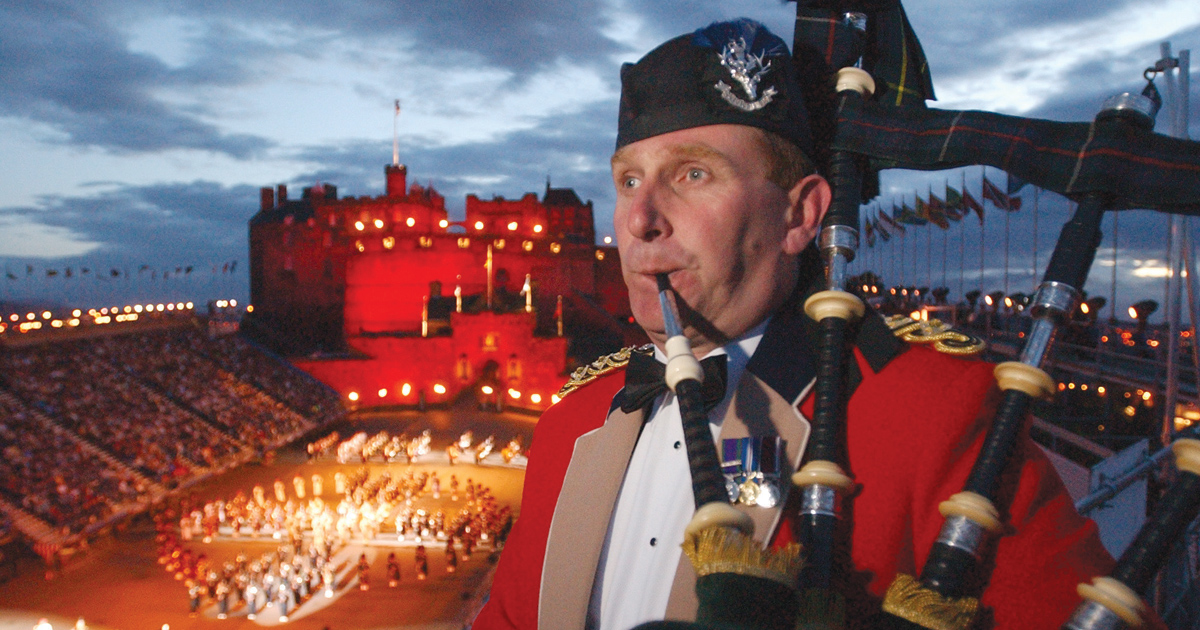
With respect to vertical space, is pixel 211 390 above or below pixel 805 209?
below

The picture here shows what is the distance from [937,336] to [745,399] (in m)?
0.57

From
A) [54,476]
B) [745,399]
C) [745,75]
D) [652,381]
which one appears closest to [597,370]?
[652,381]

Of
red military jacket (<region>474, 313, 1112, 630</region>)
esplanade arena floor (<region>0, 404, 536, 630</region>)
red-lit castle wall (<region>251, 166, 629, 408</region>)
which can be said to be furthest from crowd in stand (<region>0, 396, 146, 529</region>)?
red military jacket (<region>474, 313, 1112, 630</region>)

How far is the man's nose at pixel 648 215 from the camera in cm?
192

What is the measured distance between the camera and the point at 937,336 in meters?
1.90

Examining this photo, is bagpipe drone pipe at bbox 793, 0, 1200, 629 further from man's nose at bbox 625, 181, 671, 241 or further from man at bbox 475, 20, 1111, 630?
man's nose at bbox 625, 181, 671, 241

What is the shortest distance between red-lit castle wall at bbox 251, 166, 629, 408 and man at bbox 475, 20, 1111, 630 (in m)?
33.5

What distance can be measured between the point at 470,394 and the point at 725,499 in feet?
127

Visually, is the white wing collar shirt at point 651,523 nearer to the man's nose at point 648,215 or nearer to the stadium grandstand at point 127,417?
the man's nose at point 648,215

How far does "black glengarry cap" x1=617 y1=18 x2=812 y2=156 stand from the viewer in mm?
1877

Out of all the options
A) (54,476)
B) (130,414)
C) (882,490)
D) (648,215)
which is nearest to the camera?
(882,490)

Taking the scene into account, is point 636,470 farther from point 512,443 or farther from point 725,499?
point 512,443

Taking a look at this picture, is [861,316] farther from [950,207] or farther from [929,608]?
[950,207]

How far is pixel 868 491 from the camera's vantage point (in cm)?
164
